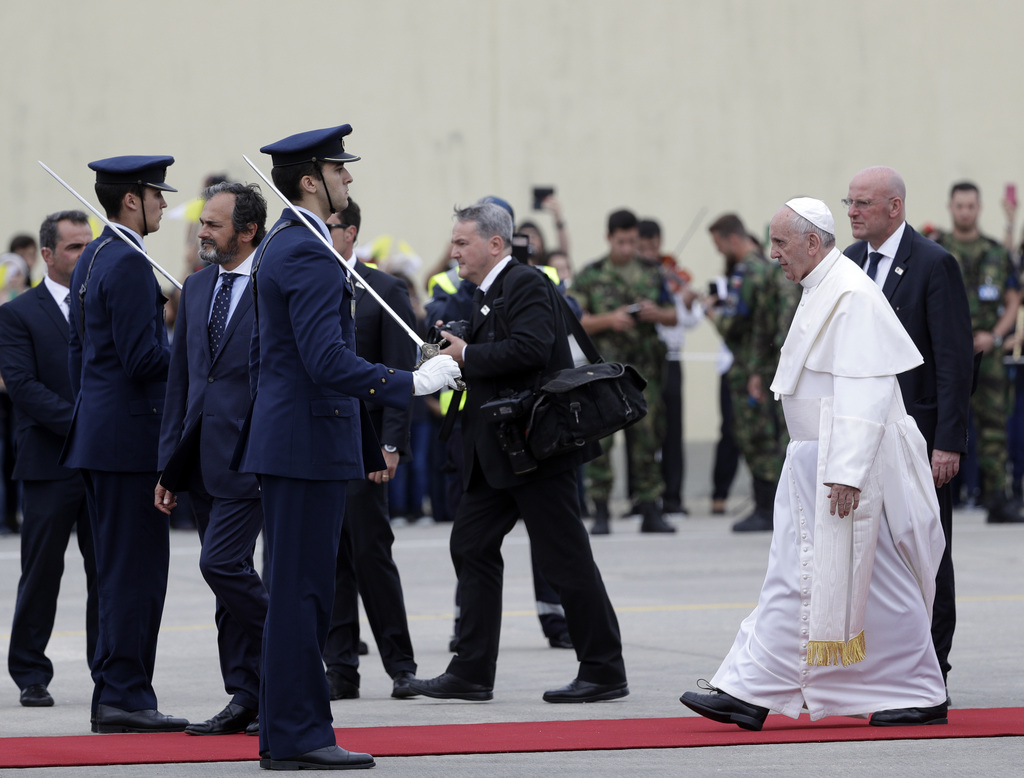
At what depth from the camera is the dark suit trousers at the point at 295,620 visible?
5.71m

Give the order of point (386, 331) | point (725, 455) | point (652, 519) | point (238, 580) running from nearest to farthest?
point (238, 580)
point (386, 331)
point (652, 519)
point (725, 455)

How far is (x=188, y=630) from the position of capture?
9594mm

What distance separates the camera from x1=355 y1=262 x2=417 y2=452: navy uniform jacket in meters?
7.81

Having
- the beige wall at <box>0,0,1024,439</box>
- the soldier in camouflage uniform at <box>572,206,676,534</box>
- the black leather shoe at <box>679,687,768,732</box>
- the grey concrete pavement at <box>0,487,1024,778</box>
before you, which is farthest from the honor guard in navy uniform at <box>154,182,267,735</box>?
the beige wall at <box>0,0,1024,439</box>

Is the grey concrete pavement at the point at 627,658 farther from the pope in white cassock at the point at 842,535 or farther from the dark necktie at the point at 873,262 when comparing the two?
the dark necktie at the point at 873,262

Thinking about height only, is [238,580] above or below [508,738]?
above

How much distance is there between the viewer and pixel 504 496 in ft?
24.6

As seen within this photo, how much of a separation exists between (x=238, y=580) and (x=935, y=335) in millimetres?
2807

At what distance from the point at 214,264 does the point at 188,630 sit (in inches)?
130

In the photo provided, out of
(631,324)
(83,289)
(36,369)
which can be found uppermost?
(83,289)

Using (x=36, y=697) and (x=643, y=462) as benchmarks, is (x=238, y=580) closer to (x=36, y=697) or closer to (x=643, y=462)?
(x=36, y=697)

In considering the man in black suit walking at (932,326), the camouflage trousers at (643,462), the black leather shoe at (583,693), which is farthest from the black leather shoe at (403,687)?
the camouflage trousers at (643,462)

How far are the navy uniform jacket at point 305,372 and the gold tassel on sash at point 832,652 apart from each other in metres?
1.70

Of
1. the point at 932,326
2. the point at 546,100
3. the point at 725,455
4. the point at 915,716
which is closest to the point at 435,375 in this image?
the point at 915,716
